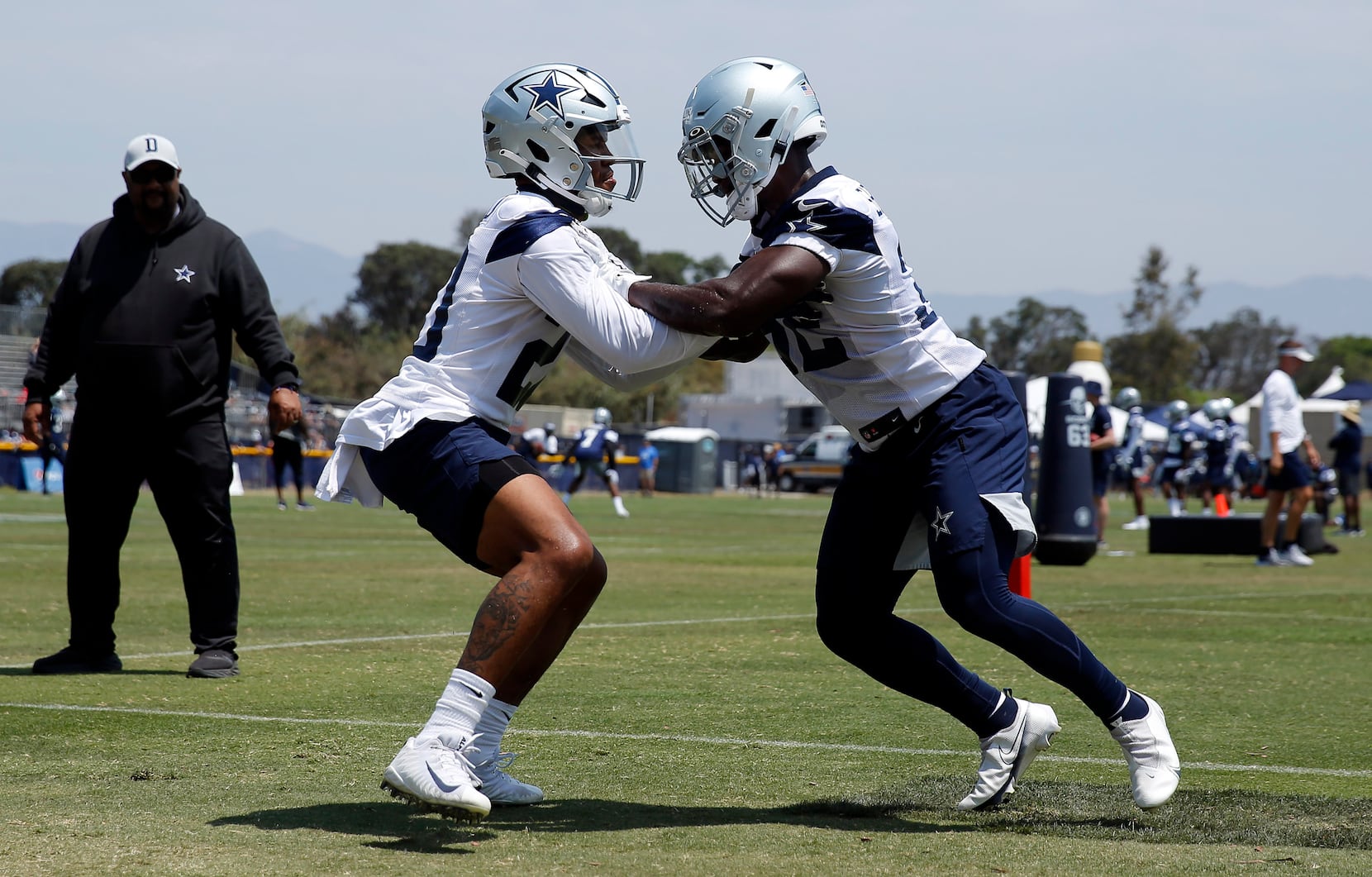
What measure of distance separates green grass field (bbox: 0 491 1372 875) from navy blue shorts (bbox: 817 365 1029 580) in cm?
68

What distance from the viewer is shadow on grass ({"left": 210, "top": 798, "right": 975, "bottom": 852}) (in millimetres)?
4000

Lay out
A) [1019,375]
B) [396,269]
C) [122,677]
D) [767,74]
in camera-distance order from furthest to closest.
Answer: [396,269] → [1019,375] → [122,677] → [767,74]

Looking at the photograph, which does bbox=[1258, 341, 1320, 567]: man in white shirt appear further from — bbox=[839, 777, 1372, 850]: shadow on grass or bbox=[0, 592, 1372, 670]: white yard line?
bbox=[839, 777, 1372, 850]: shadow on grass

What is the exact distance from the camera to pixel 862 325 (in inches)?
172

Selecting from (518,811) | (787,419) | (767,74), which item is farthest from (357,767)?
(787,419)

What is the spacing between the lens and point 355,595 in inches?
442

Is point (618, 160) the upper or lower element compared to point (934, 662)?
upper

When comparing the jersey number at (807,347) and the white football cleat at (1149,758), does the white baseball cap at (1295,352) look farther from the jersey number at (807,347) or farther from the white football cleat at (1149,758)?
the jersey number at (807,347)

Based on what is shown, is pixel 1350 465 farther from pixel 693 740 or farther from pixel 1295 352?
pixel 693 740

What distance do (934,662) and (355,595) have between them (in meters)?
7.26

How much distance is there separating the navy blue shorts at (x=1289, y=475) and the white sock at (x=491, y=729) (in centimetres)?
1217

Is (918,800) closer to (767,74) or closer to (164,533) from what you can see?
(767,74)

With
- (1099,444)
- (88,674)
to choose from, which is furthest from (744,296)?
(1099,444)

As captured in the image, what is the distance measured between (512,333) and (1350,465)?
878 inches
